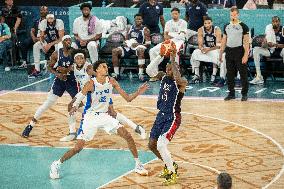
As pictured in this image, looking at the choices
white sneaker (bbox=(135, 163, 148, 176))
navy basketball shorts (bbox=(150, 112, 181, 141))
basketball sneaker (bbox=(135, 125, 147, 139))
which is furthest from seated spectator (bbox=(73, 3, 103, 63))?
navy basketball shorts (bbox=(150, 112, 181, 141))

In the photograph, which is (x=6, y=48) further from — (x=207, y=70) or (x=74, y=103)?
(x=74, y=103)

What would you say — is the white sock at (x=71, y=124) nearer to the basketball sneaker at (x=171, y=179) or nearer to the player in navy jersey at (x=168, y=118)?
the player in navy jersey at (x=168, y=118)

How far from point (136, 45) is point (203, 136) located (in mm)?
7036

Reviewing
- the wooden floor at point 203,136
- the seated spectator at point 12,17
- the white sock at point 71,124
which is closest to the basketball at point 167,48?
the wooden floor at point 203,136

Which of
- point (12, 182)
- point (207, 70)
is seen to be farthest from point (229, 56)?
point (12, 182)

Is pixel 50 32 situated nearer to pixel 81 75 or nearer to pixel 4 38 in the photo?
pixel 4 38

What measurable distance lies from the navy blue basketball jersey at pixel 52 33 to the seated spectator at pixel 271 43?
5984 mm

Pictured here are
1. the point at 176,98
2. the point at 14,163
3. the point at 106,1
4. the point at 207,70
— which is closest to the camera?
the point at 176,98

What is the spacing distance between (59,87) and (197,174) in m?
4.02

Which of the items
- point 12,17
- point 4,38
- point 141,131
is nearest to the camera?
point 141,131

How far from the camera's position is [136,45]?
910 inches

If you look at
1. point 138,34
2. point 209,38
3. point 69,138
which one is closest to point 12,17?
point 138,34

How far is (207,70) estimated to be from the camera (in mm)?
23391

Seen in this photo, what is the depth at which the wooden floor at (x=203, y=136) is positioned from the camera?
13.8 metres
